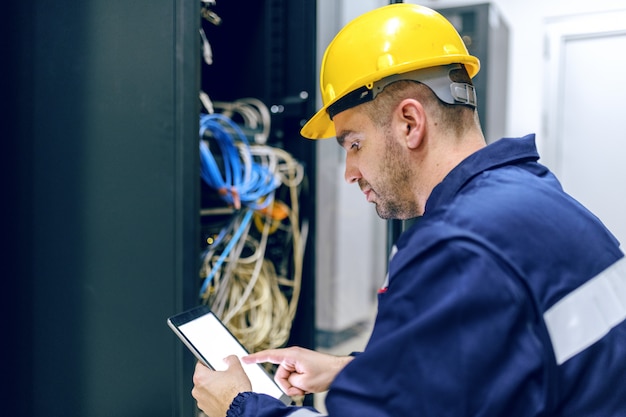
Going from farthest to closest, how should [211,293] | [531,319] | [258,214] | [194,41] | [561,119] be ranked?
[561,119] < [258,214] < [211,293] < [194,41] < [531,319]

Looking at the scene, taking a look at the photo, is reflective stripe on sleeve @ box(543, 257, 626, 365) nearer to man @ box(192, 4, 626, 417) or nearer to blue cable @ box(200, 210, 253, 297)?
man @ box(192, 4, 626, 417)

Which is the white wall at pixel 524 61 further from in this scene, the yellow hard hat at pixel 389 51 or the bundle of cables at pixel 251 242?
the yellow hard hat at pixel 389 51

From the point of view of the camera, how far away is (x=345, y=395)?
0.73 m

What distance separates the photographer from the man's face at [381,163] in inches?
37.1

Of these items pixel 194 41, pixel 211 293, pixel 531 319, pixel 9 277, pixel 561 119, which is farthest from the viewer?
pixel 561 119

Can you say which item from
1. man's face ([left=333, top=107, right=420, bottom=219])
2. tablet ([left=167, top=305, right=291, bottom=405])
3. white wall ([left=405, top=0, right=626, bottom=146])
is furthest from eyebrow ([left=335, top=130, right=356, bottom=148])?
white wall ([left=405, top=0, right=626, bottom=146])

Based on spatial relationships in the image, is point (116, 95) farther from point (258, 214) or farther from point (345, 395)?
point (345, 395)

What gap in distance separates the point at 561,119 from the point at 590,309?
6.70ft

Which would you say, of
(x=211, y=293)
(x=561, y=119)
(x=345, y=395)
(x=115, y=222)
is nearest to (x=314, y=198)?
(x=211, y=293)

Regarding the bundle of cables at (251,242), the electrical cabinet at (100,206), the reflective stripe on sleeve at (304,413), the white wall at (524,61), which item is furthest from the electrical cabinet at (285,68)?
the white wall at (524,61)

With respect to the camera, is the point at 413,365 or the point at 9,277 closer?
the point at 413,365

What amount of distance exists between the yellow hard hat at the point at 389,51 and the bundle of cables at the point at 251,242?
56 centimetres

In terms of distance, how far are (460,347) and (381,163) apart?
0.39 m

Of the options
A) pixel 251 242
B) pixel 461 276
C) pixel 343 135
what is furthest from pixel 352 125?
pixel 251 242
